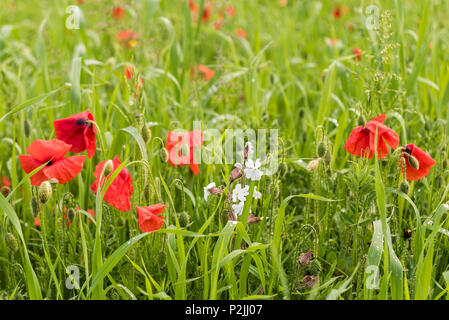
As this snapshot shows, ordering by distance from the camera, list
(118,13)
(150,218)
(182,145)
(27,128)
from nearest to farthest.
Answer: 1. (150,218)
2. (182,145)
3. (27,128)
4. (118,13)

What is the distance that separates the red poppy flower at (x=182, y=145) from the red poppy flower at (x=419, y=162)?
0.54 m

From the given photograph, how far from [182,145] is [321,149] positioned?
370 mm

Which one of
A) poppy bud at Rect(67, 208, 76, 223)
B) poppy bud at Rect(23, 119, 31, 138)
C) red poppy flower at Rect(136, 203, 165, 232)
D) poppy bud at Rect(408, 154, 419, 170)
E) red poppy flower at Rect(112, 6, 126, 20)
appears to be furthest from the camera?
red poppy flower at Rect(112, 6, 126, 20)

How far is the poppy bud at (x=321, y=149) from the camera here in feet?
4.77

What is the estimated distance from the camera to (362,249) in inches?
59.9

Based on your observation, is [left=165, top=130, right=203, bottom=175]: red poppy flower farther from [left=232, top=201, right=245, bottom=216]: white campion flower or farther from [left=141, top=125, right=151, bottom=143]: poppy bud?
[left=232, top=201, right=245, bottom=216]: white campion flower

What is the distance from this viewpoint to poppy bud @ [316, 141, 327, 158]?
1.45 m

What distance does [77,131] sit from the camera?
4.85ft

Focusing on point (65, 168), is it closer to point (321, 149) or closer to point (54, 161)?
point (54, 161)

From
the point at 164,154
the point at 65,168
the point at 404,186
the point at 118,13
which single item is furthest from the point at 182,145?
the point at 118,13

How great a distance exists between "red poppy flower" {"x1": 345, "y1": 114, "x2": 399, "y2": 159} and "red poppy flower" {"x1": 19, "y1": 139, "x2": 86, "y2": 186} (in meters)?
0.66

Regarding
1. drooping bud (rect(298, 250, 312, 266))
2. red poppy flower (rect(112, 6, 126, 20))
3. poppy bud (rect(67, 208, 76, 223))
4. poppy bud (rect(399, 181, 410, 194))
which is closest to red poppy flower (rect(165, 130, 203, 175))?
poppy bud (rect(67, 208, 76, 223))
